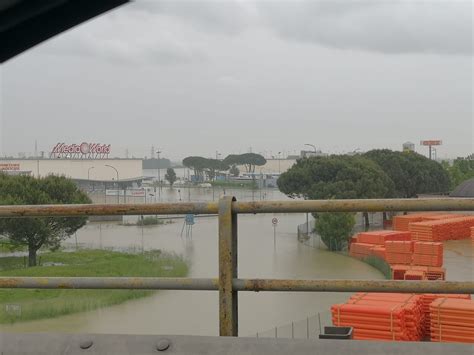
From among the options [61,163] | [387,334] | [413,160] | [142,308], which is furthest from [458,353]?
[413,160]

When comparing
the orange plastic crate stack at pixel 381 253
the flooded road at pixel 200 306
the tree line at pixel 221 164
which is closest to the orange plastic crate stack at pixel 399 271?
the flooded road at pixel 200 306

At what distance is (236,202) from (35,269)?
8.69 feet

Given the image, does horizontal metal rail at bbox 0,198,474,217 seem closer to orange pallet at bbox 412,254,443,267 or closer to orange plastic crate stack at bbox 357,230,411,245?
orange pallet at bbox 412,254,443,267

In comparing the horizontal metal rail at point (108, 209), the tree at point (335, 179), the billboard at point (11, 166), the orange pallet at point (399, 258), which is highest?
the billboard at point (11, 166)

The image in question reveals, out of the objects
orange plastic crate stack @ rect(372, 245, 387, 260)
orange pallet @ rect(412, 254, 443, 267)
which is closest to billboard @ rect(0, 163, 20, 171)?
orange plastic crate stack @ rect(372, 245, 387, 260)

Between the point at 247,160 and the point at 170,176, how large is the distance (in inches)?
160

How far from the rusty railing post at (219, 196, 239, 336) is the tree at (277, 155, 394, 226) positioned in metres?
27.2

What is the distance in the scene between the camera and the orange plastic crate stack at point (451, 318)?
3954mm

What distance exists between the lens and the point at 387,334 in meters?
3.96

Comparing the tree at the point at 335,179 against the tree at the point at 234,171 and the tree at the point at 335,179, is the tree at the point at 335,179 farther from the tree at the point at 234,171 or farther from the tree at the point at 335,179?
the tree at the point at 234,171

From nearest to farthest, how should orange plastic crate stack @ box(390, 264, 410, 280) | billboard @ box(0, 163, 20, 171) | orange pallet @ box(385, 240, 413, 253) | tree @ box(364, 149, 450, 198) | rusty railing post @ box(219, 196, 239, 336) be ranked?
1. rusty railing post @ box(219, 196, 239, 336)
2. orange plastic crate stack @ box(390, 264, 410, 280)
3. orange pallet @ box(385, 240, 413, 253)
4. billboard @ box(0, 163, 20, 171)
5. tree @ box(364, 149, 450, 198)

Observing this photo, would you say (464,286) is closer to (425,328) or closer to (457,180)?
(425,328)

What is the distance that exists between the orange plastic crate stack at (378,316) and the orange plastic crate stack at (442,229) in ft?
2.95

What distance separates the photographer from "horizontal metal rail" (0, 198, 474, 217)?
2512mm
